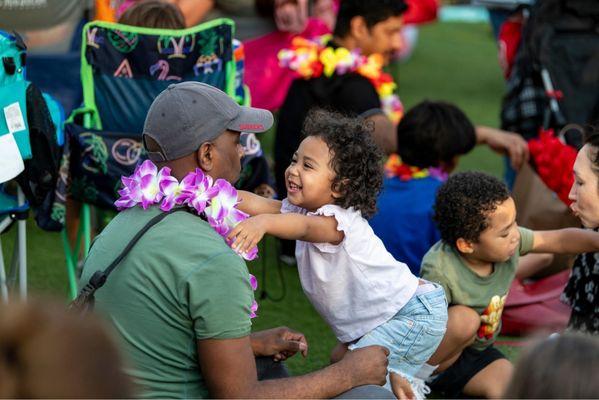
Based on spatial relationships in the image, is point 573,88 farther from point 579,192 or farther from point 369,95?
point 579,192

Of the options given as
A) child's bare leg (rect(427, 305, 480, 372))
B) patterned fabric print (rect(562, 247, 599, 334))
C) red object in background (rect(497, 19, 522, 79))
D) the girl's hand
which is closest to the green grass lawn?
patterned fabric print (rect(562, 247, 599, 334))

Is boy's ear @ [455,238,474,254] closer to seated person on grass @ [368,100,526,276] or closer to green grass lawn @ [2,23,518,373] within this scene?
seated person on grass @ [368,100,526,276]

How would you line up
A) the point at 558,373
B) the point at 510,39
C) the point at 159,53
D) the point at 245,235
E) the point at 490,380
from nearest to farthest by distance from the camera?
the point at 558,373, the point at 245,235, the point at 490,380, the point at 159,53, the point at 510,39

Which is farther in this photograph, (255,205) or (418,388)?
(418,388)

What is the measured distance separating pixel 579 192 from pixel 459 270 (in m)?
0.52

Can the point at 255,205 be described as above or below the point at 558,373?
below

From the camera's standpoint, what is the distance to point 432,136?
469cm

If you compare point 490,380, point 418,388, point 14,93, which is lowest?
point 490,380

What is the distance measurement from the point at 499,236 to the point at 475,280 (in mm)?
201

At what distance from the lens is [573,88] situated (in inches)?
247

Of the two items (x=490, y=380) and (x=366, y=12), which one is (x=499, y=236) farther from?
(x=366, y=12)

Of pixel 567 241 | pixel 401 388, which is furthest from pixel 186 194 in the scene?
pixel 567 241

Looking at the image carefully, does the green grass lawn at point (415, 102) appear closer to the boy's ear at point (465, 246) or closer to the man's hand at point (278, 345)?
the boy's ear at point (465, 246)

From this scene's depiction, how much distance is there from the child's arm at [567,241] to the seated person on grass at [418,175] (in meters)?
0.78
